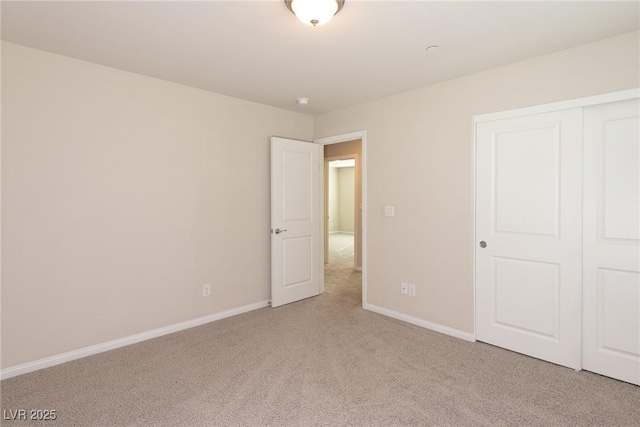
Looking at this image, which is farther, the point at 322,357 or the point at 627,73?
the point at 322,357

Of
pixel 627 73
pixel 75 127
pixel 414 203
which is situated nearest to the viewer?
pixel 627 73

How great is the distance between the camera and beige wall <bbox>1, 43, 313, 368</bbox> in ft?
8.34

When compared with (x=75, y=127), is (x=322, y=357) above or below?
below

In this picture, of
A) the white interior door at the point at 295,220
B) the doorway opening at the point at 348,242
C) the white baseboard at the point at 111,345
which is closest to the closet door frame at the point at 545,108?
the doorway opening at the point at 348,242

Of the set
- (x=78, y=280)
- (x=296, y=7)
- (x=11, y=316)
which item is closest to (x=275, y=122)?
(x=296, y=7)

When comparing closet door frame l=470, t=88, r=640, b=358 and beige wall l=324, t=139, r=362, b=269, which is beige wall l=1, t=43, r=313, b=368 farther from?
closet door frame l=470, t=88, r=640, b=358

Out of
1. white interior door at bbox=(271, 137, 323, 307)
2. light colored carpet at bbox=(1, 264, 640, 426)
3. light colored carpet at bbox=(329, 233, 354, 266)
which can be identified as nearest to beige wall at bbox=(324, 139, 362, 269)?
light colored carpet at bbox=(329, 233, 354, 266)

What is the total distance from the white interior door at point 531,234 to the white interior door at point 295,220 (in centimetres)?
211

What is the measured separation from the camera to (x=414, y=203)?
3.55 metres

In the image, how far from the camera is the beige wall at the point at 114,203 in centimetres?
254

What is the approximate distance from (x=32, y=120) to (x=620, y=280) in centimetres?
456

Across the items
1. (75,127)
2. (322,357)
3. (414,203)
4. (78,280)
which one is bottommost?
(322,357)

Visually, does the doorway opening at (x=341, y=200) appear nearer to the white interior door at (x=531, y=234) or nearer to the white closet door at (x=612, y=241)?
the white interior door at (x=531, y=234)

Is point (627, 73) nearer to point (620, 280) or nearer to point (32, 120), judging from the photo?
point (620, 280)
